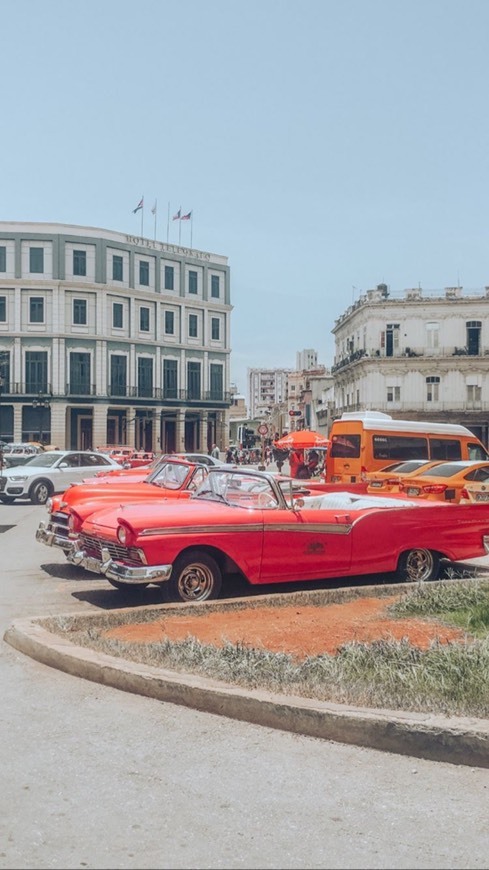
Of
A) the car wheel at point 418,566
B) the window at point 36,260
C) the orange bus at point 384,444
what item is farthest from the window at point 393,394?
the car wheel at point 418,566

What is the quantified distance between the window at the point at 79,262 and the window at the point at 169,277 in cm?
773

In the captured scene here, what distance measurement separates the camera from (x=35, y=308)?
204ft

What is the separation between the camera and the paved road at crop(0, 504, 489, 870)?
3432 mm

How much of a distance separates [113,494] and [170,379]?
57.7 meters

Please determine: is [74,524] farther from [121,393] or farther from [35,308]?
[121,393]

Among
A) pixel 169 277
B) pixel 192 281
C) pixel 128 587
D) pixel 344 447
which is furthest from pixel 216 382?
pixel 128 587

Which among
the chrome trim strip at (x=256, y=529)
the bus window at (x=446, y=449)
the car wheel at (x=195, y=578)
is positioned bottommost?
the car wheel at (x=195, y=578)

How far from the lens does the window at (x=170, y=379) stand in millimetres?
68562

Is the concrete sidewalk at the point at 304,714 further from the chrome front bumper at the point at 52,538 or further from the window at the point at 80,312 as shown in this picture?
the window at the point at 80,312

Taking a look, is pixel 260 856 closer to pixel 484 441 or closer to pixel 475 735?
pixel 475 735

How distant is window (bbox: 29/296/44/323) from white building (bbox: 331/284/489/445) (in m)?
24.8

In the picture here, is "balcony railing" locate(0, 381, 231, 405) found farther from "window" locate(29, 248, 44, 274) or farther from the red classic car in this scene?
the red classic car

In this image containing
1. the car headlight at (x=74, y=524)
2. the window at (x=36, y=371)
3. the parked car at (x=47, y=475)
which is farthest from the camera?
the window at (x=36, y=371)

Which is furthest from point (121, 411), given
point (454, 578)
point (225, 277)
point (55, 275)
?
point (454, 578)
